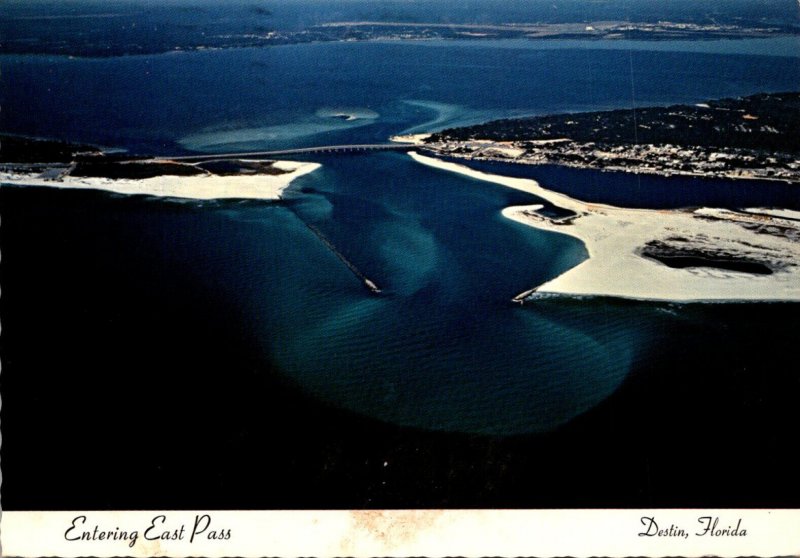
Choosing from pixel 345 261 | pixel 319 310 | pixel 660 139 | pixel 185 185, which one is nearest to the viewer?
pixel 319 310

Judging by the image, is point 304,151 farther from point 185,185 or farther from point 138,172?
point 138,172

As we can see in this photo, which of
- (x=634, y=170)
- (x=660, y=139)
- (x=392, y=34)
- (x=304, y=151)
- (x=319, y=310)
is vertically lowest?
(x=319, y=310)

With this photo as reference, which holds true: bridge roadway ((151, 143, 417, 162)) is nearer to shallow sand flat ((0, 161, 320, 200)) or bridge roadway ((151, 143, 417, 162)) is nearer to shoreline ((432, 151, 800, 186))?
shoreline ((432, 151, 800, 186))

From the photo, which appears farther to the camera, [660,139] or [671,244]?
[660,139]

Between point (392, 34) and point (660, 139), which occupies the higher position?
point (392, 34)

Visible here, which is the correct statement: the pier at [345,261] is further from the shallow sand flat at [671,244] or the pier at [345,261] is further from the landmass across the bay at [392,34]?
the landmass across the bay at [392,34]

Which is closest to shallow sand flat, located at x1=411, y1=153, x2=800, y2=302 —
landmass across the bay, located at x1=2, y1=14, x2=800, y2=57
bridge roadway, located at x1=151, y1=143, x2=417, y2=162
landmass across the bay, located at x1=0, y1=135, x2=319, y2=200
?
bridge roadway, located at x1=151, y1=143, x2=417, y2=162

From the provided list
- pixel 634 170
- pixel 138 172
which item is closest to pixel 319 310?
pixel 138 172
